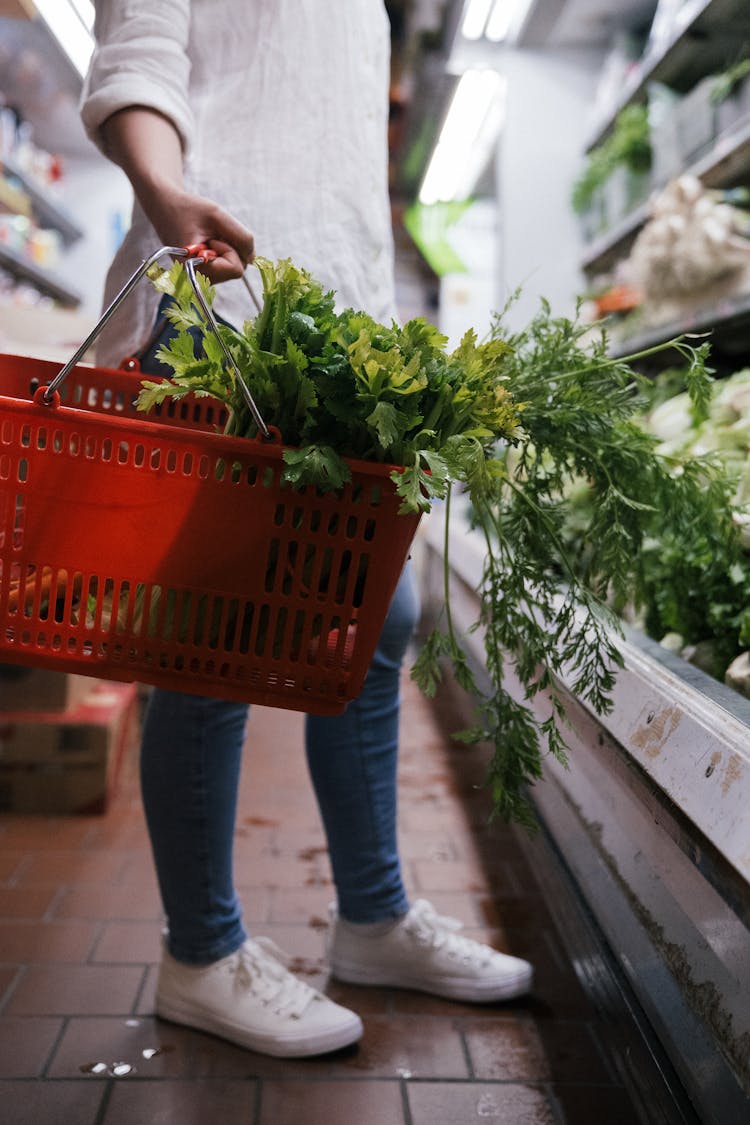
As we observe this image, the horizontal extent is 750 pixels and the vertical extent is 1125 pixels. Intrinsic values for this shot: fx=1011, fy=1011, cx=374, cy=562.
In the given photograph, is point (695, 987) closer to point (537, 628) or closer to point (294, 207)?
point (537, 628)

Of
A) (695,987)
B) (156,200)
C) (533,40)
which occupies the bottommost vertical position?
(695,987)

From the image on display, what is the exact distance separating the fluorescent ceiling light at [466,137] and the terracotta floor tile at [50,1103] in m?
4.94

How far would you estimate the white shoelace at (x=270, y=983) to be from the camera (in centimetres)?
151

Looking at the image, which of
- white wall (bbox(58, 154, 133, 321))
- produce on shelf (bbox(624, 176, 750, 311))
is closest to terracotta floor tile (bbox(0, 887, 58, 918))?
produce on shelf (bbox(624, 176, 750, 311))

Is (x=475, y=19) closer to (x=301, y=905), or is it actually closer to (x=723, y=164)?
(x=723, y=164)

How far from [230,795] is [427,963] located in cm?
48

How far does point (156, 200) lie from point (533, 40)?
4.74 m

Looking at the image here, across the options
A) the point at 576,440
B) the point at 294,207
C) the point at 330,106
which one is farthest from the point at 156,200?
the point at 576,440

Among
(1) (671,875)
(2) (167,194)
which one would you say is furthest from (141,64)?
(1) (671,875)

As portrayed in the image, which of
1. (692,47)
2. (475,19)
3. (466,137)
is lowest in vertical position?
(692,47)

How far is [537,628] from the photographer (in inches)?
49.3

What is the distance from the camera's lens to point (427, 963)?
65.8 inches

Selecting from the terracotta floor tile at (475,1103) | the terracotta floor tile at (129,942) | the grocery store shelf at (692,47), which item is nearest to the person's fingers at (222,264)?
the terracotta floor tile at (475,1103)

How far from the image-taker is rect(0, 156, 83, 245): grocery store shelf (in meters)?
4.75
